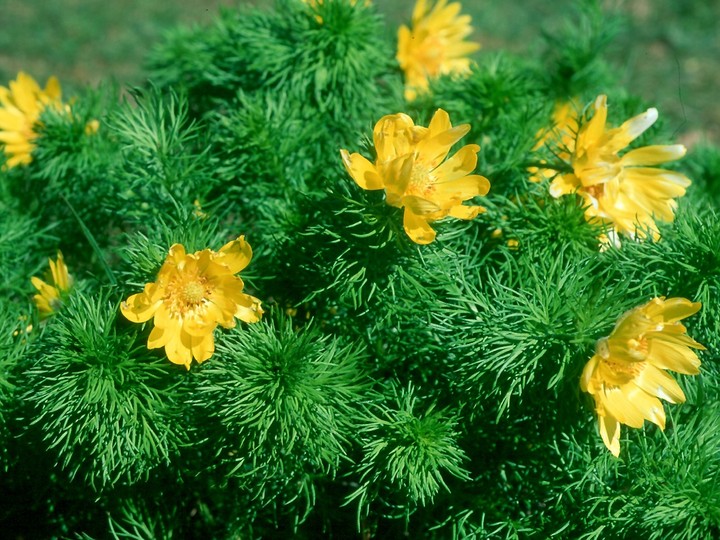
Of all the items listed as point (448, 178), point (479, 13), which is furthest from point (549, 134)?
point (479, 13)

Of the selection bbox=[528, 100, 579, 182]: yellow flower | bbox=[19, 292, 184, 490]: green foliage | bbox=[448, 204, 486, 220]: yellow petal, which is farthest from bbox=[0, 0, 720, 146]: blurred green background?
bbox=[448, 204, 486, 220]: yellow petal

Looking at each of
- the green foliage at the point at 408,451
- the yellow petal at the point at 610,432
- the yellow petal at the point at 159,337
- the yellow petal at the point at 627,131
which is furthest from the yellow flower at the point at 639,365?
the yellow petal at the point at 159,337

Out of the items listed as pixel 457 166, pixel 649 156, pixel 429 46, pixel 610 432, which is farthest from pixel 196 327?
pixel 429 46

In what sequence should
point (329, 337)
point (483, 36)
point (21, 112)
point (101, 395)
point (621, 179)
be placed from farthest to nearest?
point (483, 36) → point (21, 112) → point (621, 179) → point (329, 337) → point (101, 395)

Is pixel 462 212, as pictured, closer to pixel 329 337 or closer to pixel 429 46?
pixel 329 337

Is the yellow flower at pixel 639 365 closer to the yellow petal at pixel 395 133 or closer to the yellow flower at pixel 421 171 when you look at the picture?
the yellow flower at pixel 421 171

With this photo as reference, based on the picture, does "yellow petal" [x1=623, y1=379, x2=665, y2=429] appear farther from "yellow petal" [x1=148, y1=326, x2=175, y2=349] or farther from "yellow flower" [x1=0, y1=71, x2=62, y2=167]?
"yellow flower" [x1=0, y1=71, x2=62, y2=167]

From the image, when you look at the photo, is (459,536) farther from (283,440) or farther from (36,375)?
(36,375)
